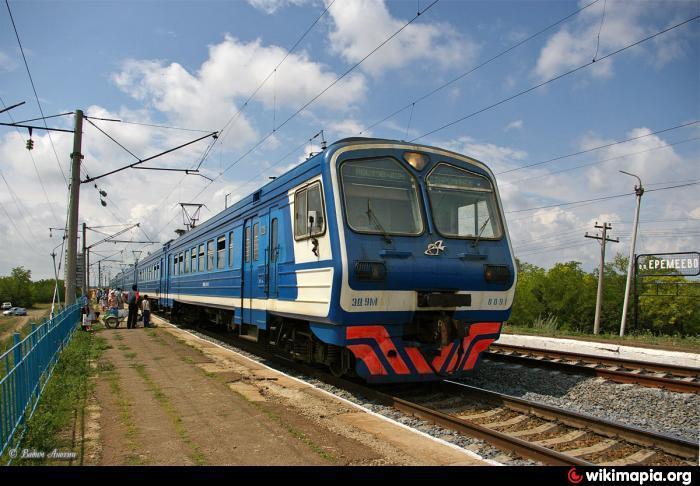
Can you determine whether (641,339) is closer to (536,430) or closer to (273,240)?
(273,240)

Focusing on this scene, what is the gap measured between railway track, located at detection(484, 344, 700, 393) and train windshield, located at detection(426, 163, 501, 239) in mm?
3031

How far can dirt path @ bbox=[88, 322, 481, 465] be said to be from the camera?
5.18m

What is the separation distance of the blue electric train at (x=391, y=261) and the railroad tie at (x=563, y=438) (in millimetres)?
2086

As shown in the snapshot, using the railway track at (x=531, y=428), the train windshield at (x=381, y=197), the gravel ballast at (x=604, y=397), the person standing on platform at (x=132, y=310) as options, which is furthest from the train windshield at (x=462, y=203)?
the person standing on platform at (x=132, y=310)

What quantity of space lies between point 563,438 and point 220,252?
34.1 ft

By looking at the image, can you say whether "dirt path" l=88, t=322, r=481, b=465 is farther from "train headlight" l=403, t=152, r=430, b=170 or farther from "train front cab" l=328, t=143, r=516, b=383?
"train headlight" l=403, t=152, r=430, b=170

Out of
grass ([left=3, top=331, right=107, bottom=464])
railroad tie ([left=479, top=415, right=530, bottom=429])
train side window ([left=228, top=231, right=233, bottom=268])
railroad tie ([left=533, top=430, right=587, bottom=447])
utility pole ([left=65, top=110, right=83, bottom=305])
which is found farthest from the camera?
utility pole ([left=65, top=110, right=83, bottom=305])

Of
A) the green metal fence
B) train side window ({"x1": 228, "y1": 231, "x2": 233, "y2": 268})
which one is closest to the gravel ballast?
the green metal fence

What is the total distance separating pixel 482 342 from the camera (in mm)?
8438

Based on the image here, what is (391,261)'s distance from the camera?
24.9ft

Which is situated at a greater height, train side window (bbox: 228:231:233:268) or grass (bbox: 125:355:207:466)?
train side window (bbox: 228:231:233:268)

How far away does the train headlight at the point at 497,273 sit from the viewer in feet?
27.2

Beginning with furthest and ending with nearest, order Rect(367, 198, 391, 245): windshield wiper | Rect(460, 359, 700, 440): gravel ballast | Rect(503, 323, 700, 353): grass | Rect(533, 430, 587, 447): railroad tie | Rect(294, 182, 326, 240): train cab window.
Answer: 1. Rect(503, 323, 700, 353): grass
2. Rect(294, 182, 326, 240): train cab window
3. Rect(367, 198, 391, 245): windshield wiper
4. Rect(460, 359, 700, 440): gravel ballast
5. Rect(533, 430, 587, 447): railroad tie

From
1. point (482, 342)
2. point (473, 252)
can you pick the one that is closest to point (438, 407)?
point (482, 342)
